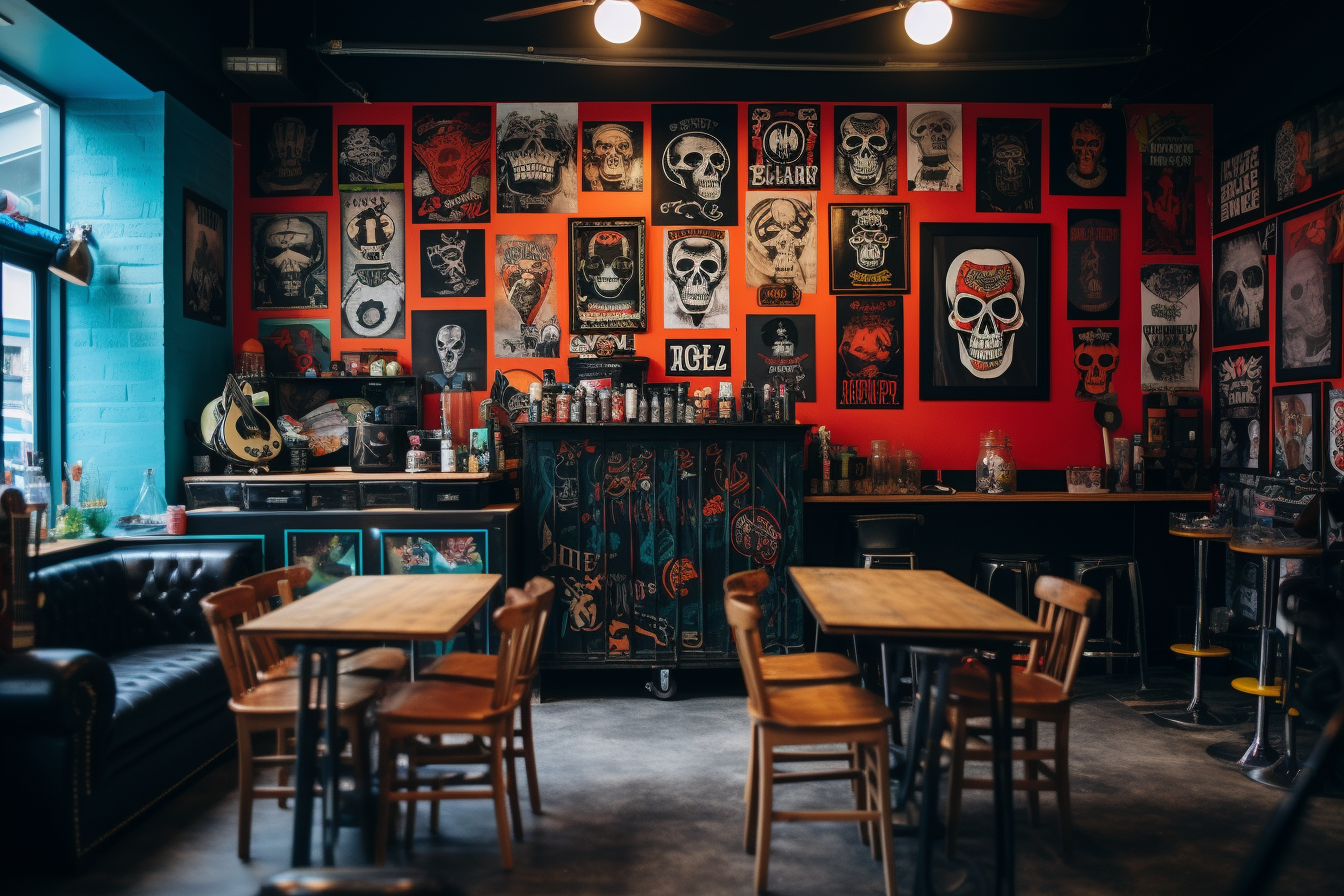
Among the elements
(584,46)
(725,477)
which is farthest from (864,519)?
(584,46)

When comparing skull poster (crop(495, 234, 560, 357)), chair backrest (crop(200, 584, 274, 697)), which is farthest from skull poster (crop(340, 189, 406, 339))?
chair backrest (crop(200, 584, 274, 697))

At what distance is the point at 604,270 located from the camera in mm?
5531

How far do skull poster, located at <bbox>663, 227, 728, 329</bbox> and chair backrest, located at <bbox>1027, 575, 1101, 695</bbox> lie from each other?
9.51ft

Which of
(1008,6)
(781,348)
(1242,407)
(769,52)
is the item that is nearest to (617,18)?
(1008,6)

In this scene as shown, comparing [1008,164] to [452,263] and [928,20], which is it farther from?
[452,263]

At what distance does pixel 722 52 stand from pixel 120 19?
3.38 meters

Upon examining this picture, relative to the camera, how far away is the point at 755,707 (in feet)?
9.02

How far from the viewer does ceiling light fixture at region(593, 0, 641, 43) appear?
3.69 metres

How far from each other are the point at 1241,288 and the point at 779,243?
2957mm

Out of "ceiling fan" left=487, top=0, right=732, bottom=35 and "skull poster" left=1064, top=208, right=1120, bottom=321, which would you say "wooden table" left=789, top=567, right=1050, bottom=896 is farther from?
"skull poster" left=1064, top=208, right=1120, bottom=321

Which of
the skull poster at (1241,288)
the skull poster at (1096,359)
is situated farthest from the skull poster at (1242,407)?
the skull poster at (1096,359)

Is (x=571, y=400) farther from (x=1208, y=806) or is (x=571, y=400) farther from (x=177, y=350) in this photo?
(x=1208, y=806)

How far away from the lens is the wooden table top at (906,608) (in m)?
2.59

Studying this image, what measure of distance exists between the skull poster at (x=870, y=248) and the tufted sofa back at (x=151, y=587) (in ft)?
13.1
